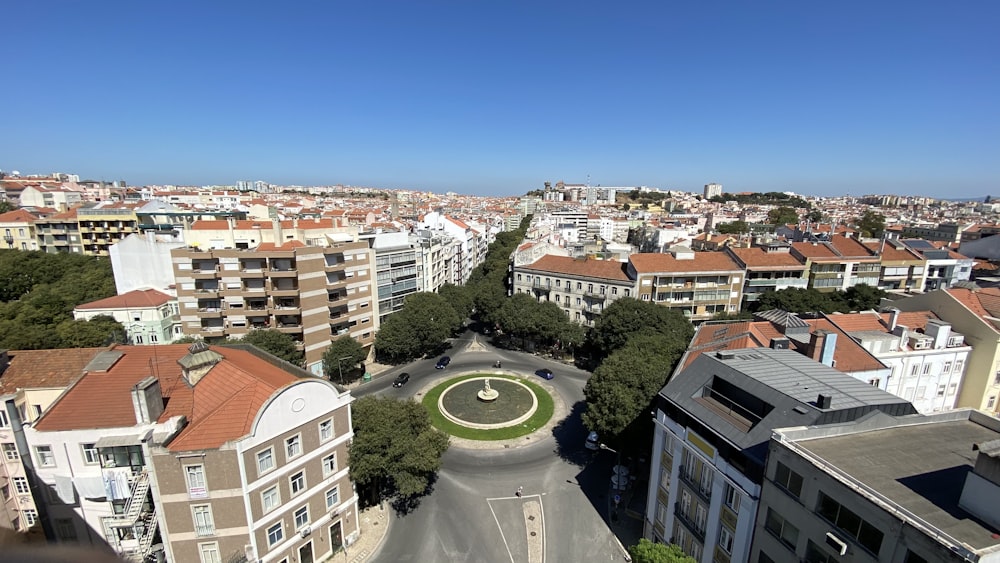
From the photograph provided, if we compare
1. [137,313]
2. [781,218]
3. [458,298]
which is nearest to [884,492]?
[458,298]

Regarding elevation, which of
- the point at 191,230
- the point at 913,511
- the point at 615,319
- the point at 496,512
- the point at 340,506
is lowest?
the point at 496,512

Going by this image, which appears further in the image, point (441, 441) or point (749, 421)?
point (441, 441)

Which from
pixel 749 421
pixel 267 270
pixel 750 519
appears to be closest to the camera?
pixel 750 519

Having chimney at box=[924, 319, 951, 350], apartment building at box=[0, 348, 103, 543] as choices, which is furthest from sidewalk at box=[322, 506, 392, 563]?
chimney at box=[924, 319, 951, 350]

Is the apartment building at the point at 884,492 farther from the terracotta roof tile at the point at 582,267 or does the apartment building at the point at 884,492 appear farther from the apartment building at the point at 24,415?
the terracotta roof tile at the point at 582,267

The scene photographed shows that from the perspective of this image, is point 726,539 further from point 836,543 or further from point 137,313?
point 137,313

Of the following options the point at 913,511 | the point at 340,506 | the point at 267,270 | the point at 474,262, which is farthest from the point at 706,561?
the point at 474,262

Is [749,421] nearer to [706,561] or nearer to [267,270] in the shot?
[706,561]
